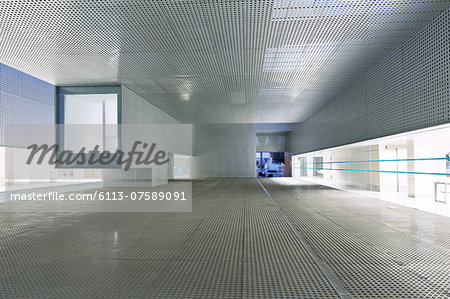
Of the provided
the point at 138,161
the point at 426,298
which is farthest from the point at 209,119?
the point at 426,298

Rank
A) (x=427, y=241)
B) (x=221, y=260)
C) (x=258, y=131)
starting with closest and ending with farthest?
1. (x=221, y=260)
2. (x=427, y=241)
3. (x=258, y=131)

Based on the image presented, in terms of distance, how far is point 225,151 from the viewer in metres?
24.1

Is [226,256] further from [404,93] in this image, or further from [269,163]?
[269,163]

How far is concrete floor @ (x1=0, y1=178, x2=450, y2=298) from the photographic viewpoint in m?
2.62

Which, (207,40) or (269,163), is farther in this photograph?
(269,163)

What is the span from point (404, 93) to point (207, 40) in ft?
15.1

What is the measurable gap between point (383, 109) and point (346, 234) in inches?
179

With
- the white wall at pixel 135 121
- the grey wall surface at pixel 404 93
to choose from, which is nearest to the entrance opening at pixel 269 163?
the white wall at pixel 135 121

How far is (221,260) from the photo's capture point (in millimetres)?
3350

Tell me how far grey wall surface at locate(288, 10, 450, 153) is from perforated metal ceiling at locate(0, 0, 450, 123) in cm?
32

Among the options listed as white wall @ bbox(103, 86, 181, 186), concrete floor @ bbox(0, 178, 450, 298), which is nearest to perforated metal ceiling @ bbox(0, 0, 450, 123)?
white wall @ bbox(103, 86, 181, 186)

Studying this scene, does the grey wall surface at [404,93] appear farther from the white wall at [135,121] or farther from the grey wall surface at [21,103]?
the grey wall surface at [21,103]

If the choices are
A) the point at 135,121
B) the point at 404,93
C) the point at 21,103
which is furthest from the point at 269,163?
the point at 21,103

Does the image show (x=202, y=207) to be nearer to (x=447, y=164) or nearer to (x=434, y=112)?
(x=434, y=112)
